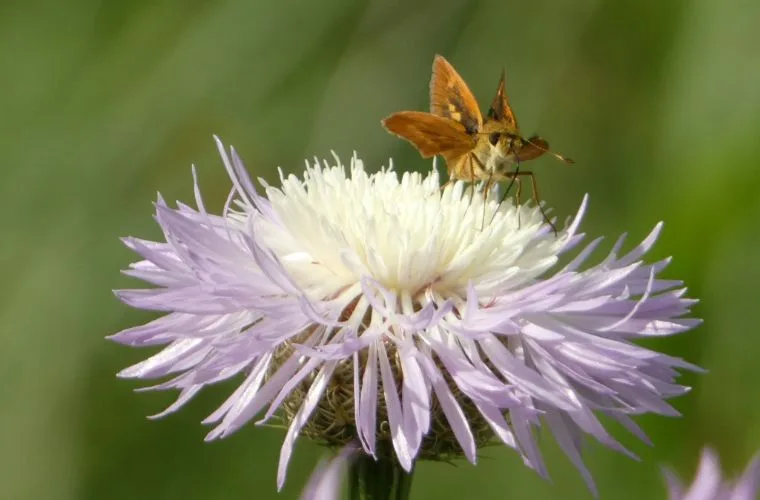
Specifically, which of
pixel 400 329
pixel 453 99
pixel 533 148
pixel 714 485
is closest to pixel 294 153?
pixel 453 99

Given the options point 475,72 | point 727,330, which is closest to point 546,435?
point 727,330

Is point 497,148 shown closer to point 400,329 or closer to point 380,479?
point 400,329

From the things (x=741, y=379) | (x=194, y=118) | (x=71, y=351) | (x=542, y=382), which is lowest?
(x=542, y=382)

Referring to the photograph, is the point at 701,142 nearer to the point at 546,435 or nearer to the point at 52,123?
the point at 546,435

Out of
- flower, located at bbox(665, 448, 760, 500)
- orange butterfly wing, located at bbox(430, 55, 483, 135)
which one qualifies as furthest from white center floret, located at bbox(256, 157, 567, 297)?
flower, located at bbox(665, 448, 760, 500)

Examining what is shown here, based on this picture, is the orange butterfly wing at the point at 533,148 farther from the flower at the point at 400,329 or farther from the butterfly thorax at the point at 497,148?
the flower at the point at 400,329

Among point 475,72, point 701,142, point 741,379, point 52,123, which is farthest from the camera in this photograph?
point 475,72

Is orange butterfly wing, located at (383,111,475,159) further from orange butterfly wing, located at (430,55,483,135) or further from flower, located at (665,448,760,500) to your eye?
flower, located at (665,448,760,500)
